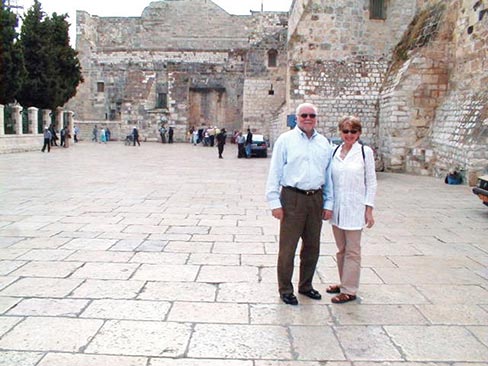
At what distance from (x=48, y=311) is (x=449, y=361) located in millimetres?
2911

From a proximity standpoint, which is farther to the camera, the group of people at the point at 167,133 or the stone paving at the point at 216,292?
the group of people at the point at 167,133

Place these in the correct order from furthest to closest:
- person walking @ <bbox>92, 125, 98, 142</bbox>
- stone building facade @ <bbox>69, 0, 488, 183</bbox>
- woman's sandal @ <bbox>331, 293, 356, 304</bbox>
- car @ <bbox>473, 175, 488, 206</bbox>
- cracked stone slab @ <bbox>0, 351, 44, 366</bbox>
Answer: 1. person walking @ <bbox>92, 125, 98, 142</bbox>
2. stone building facade @ <bbox>69, 0, 488, 183</bbox>
3. car @ <bbox>473, 175, 488, 206</bbox>
4. woman's sandal @ <bbox>331, 293, 356, 304</bbox>
5. cracked stone slab @ <bbox>0, 351, 44, 366</bbox>

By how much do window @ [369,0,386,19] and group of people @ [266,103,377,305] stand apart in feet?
58.4

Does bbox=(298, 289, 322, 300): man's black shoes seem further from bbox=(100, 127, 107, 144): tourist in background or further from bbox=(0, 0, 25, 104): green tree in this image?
bbox=(100, 127, 107, 144): tourist in background

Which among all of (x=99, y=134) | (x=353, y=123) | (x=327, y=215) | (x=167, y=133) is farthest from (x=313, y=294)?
(x=99, y=134)

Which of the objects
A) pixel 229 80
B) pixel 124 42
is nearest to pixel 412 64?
pixel 229 80

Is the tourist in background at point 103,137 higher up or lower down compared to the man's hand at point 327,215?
higher up

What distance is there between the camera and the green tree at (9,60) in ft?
72.9

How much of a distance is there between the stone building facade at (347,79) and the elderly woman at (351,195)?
8.68 m

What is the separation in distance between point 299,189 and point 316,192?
0.50 ft

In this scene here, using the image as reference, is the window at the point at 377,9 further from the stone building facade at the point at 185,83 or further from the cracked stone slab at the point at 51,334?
the cracked stone slab at the point at 51,334

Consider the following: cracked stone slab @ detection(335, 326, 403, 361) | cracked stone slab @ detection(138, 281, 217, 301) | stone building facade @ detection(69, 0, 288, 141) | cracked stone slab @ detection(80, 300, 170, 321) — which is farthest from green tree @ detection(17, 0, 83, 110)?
cracked stone slab @ detection(335, 326, 403, 361)

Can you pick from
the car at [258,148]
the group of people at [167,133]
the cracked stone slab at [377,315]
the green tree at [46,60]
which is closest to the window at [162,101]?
the group of people at [167,133]

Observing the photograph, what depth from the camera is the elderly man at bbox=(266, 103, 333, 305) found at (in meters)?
3.98
